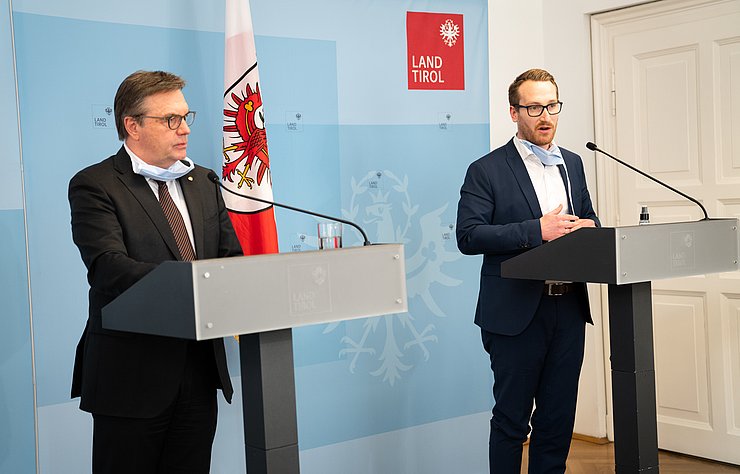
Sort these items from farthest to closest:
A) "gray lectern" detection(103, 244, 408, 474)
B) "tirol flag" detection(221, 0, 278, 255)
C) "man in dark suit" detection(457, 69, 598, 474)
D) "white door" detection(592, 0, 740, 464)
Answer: "white door" detection(592, 0, 740, 464)
"tirol flag" detection(221, 0, 278, 255)
"man in dark suit" detection(457, 69, 598, 474)
"gray lectern" detection(103, 244, 408, 474)

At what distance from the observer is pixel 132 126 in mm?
2438

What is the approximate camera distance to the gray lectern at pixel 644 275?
248 cm

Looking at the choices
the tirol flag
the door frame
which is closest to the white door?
the door frame

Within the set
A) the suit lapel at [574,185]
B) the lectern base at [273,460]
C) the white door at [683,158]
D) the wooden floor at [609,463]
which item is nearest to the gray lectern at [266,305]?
the lectern base at [273,460]

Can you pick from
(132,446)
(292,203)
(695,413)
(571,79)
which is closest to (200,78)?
(292,203)

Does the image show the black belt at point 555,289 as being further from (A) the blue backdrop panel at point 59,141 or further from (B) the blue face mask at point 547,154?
(A) the blue backdrop panel at point 59,141

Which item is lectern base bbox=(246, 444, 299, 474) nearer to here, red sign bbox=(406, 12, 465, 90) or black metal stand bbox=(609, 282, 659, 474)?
black metal stand bbox=(609, 282, 659, 474)

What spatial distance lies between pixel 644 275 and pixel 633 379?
1.30ft

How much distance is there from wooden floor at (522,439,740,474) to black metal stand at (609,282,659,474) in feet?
5.86

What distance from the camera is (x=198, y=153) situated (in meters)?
3.46

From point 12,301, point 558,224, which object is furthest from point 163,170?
point 558,224

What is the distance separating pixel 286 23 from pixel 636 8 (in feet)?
6.60

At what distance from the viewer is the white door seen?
4.30 metres

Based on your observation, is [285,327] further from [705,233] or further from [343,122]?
[343,122]
